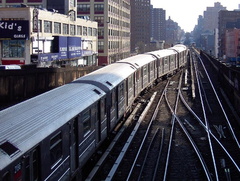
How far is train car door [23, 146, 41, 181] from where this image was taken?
6.50 metres

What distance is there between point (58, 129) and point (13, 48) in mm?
32680

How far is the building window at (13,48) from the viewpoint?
126 ft

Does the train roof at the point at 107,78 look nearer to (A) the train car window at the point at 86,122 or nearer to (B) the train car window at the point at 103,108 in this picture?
(B) the train car window at the point at 103,108

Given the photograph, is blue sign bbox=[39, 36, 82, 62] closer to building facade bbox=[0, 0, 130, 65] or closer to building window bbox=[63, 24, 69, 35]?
building window bbox=[63, 24, 69, 35]

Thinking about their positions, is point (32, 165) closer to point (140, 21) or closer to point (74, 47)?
point (74, 47)

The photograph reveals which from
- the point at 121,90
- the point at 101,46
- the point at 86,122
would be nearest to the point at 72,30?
the point at 101,46

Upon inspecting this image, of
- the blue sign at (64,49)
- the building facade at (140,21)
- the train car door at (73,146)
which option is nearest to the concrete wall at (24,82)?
the train car door at (73,146)

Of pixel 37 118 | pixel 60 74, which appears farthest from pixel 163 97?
pixel 37 118

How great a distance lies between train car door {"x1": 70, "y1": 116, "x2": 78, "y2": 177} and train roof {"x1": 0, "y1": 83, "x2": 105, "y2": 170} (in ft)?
0.88

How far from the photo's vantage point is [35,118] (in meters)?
7.58

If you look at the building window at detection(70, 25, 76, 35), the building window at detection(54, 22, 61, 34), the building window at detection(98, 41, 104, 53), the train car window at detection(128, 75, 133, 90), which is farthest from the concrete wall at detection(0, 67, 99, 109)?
the building window at detection(98, 41, 104, 53)

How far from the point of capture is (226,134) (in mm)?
15805

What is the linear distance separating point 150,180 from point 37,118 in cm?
454

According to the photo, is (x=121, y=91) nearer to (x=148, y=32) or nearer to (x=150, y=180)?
(x=150, y=180)
